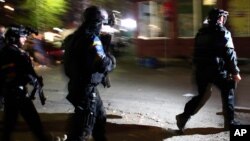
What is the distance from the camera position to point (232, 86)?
20.1ft

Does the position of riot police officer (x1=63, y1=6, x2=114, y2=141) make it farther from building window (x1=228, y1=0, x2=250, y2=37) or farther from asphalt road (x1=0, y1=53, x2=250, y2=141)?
building window (x1=228, y1=0, x2=250, y2=37)

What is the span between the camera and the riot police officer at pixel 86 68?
464 cm

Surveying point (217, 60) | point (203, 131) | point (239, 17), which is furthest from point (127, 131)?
point (239, 17)

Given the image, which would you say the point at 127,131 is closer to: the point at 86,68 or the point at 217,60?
the point at 217,60

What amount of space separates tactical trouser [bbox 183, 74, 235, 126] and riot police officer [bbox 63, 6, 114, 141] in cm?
188

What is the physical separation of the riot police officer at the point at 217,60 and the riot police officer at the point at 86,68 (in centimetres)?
183

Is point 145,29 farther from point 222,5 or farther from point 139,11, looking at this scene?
point 222,5

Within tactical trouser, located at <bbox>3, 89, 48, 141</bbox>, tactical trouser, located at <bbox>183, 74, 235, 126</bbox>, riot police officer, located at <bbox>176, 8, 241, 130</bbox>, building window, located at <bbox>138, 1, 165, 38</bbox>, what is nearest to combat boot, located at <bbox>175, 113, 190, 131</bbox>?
tactical trouser, located at <bbox>183, 74, 235, 126</bbox>

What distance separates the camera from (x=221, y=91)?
622 centimetres

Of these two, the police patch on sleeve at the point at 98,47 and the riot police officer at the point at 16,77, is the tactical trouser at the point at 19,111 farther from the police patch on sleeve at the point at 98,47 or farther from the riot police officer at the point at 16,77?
the police patch on sleeve at the point at 98,47

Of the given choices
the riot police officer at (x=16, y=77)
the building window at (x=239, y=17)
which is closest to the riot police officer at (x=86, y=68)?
the riot police officer at (x=16, y=77)

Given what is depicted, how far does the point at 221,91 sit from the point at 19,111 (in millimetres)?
2760

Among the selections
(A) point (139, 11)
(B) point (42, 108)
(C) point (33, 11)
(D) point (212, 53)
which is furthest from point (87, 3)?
(D) point (212, 53)

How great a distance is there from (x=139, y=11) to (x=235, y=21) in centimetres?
483
